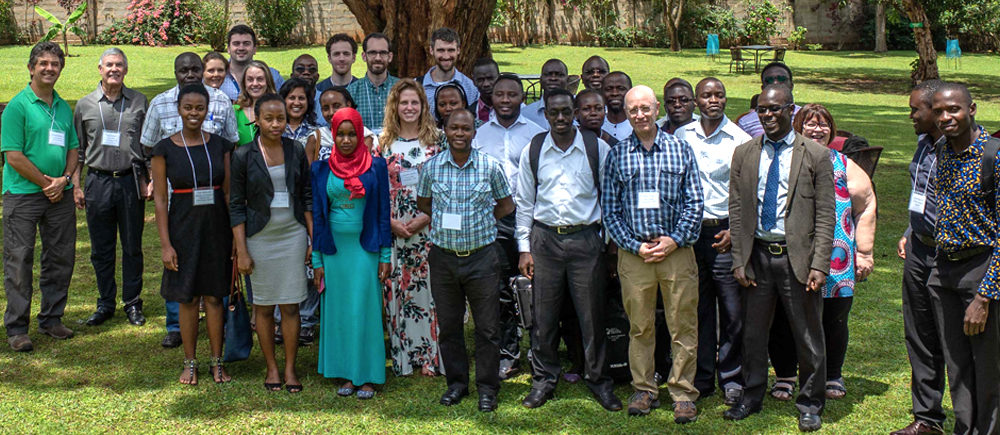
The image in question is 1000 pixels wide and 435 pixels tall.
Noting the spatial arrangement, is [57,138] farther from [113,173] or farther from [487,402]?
[487,402]

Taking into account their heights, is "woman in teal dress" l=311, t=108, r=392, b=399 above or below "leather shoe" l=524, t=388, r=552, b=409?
above

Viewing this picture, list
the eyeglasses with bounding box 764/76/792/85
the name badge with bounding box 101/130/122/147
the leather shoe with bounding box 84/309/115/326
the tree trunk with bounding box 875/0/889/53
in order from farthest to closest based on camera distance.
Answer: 1. the tree trunk with bounding box 875/0/889/53
2. the leather shoe with bounding box 84/309/115/326
3. the eyeglasses with bounding box 764/76/792/85
4. the name badge with bounding box 101/130/122/147

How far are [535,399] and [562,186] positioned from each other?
1159mm

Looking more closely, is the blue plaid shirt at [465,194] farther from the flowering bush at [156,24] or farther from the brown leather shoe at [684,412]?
the flowering bush at [156,24]

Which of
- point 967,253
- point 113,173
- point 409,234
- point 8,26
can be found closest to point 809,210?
point 967,253

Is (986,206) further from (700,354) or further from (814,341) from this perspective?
(700,354)

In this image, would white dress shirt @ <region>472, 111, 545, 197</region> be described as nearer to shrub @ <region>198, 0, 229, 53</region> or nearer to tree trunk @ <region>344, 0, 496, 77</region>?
tree trunk @ <region>344, 0, 496, 77</region>

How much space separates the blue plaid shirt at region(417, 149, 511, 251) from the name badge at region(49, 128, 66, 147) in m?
2.60

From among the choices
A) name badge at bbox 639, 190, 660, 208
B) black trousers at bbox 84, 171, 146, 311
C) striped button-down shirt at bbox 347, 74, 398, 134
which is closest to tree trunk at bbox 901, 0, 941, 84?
striped button-down shirt at bbox 347, 74, 398, 134

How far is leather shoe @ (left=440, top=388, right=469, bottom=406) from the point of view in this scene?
4.93m

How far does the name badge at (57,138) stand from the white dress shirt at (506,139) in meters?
2.69

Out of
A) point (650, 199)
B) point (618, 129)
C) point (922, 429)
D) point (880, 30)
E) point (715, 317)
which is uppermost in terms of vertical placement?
point (880, 30)

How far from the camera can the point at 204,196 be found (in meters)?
4.98

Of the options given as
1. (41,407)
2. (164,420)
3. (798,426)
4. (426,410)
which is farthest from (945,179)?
(41,407)
